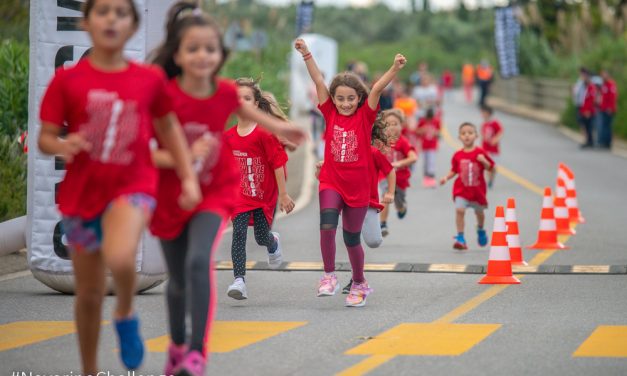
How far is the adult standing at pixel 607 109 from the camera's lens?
35.7 meters

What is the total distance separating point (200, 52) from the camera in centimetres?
675

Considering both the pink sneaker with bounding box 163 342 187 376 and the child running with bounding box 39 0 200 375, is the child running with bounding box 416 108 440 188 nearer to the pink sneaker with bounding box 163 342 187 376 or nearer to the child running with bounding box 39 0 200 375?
the pink sneaker with bounding box 163 342 187 376

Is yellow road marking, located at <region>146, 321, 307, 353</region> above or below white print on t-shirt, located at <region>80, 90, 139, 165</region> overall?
below

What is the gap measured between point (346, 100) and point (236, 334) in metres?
2.17

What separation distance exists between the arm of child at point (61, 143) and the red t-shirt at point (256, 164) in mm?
4411

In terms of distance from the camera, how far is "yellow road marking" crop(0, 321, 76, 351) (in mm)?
8727

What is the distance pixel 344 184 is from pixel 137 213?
4211 millimetres

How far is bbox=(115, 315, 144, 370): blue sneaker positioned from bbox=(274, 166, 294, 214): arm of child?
4.05 m

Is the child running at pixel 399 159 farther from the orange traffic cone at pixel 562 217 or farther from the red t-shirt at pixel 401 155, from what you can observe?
the orange traffic cone at pixel 562 217

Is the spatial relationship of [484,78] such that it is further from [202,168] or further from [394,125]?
[202,168]

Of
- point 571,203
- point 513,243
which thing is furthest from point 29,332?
point 571,203

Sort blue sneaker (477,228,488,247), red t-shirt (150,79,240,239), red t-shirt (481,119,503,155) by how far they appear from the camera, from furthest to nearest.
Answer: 1. red t-shirt (481,119,503,155)
2. blue sneaker (477,228,488,247)
3. red t-shirt (150,79,240,239)

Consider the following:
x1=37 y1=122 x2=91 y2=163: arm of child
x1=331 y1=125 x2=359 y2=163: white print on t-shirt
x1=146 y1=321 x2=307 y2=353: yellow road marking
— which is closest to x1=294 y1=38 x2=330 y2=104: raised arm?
x1=331 y1=125 x2=359 y2=163: white print on t-shirt

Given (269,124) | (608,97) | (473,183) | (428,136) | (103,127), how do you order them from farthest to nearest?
(608,97) → (428,136) → (473,183) → (269,124) → (103,127)
